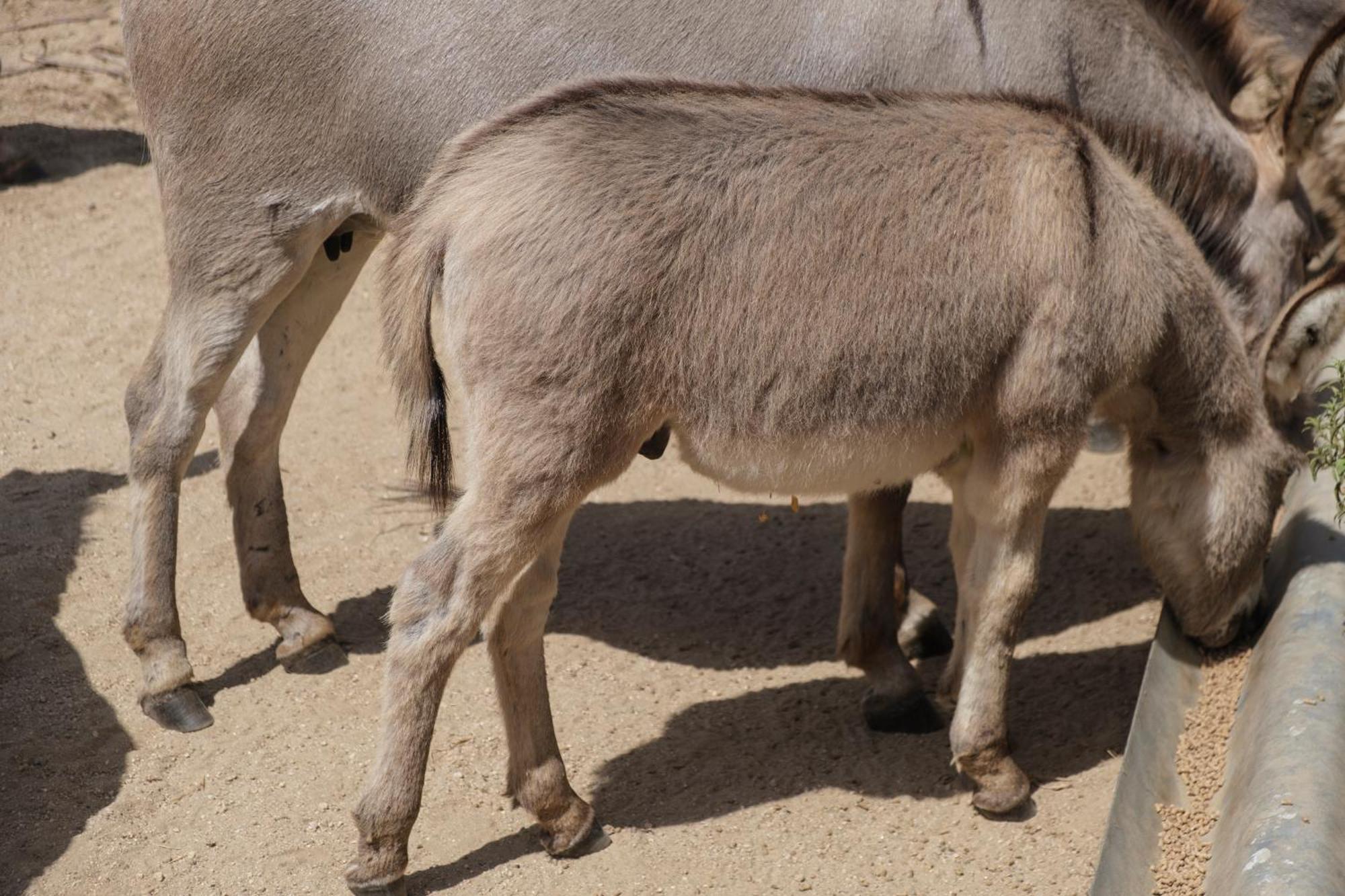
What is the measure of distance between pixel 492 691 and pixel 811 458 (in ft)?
5.07

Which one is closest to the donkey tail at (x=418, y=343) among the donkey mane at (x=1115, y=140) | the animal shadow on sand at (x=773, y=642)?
the donkey mane at (x=1115, y=140)

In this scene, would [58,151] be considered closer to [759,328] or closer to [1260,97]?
[759,328]

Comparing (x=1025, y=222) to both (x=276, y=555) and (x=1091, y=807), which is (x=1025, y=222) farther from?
(x=276, y=555)

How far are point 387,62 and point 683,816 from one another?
232 centimetres

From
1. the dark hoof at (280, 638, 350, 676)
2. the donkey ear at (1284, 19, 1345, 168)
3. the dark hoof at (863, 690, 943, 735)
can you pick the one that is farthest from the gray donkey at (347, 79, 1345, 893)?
the dark hoof at (280, 638, 350, 676)

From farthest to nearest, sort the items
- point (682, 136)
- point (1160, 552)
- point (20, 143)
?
point (20, 143)
point (1160, 552)
point (682, 136)

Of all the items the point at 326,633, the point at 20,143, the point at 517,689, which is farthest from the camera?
the point at 20,143

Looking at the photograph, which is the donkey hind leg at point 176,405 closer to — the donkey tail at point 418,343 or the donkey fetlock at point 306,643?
the donkey fetlock at point 306,643

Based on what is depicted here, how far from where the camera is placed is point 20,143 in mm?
8266

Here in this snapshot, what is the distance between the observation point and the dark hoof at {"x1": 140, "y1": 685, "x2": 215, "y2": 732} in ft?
14.1

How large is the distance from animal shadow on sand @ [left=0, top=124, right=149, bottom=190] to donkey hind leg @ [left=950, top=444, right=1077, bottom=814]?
5774mm

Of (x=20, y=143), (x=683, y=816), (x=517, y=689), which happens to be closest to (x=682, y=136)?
(x=517, y=689)

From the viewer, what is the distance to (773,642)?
16.5 feet

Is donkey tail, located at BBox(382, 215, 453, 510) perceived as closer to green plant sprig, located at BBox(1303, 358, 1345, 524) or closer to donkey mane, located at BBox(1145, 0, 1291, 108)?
green plant sprig, located at BBox(1303, 358, 1345, 524)
